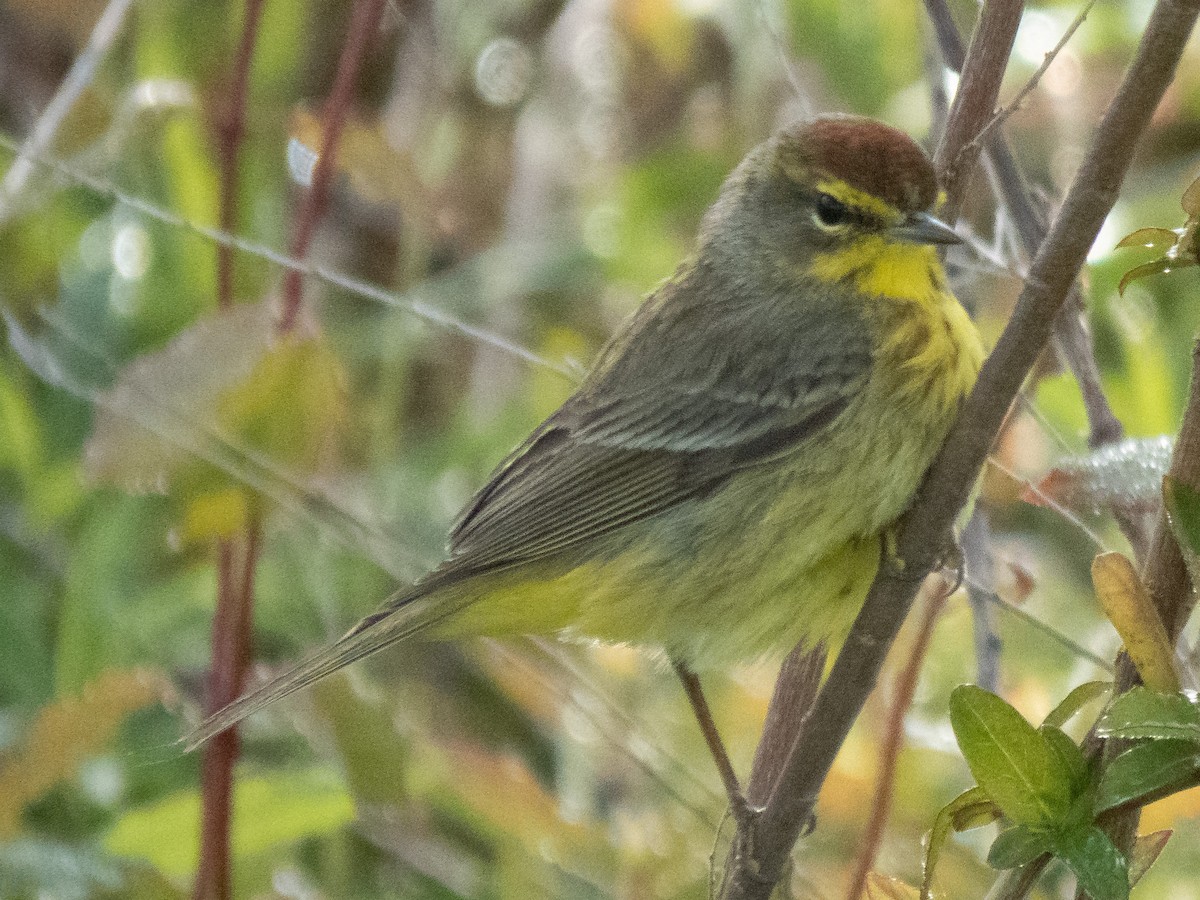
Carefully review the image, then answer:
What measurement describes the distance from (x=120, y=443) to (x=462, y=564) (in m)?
0.55

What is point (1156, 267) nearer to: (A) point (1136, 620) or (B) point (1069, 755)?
(A) point (1136, 620)

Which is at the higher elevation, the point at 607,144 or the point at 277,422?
the point at 607,144

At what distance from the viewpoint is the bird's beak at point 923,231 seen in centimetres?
232

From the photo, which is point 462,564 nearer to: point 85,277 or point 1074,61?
point 85,277

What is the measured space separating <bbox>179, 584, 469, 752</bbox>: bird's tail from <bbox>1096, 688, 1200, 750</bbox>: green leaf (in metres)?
1.25

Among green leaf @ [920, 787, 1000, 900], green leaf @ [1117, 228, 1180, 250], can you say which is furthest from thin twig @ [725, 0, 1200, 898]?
green leaf @ [920, 787, 1000, 900]

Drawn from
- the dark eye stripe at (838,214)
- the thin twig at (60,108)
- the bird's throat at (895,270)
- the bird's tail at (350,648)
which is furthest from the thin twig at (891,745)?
the thin twig at (60,108)

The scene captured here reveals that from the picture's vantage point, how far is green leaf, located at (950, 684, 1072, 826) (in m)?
1.39

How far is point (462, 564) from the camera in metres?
2.49

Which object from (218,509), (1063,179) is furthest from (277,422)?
(1063,179)

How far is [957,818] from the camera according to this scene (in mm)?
1493

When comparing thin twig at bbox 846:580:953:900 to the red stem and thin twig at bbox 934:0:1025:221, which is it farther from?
the red stem

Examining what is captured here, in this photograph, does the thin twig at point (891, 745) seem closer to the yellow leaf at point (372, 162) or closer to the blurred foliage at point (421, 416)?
the blurred foliage at point (421, 416)

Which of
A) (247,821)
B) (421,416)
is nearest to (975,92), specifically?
(247,821)
